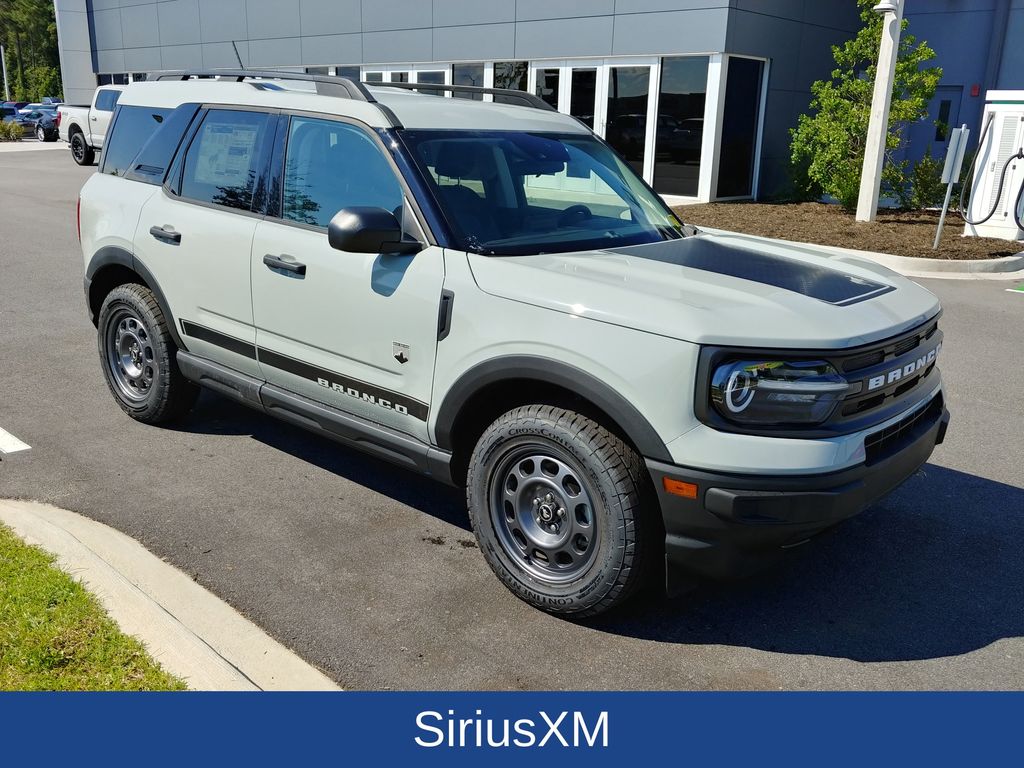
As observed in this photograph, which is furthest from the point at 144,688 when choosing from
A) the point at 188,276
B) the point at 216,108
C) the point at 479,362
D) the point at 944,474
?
the point at 944,474

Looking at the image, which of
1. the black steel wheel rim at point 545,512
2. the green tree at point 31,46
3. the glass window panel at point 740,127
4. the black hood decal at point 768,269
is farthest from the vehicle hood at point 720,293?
the green tree at point 31,46

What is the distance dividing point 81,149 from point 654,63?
678 inches

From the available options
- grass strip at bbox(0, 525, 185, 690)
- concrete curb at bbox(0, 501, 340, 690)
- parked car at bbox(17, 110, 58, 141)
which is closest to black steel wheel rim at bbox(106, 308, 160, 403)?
concrete curb at bbox(0, 501, 340, 690)

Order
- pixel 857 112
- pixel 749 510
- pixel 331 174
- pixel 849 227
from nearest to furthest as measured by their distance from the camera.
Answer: pixel 749 510, pixel 331 174, pixel 849 227, pixel 857 112

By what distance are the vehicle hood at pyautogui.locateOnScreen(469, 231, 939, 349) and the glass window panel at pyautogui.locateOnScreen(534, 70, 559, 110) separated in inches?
681

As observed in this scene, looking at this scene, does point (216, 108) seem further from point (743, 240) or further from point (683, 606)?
point (683, 606)

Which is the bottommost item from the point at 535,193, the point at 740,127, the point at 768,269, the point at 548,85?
the point at 768,269

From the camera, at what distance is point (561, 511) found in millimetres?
3592

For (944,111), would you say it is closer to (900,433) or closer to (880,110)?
(880,110)

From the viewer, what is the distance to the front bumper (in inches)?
123

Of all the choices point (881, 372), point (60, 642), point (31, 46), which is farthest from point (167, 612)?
point (31, 46)

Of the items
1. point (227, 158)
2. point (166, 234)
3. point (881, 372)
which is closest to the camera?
point (881, 372)

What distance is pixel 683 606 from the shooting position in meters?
3.81

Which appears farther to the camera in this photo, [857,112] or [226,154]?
[857,112]
